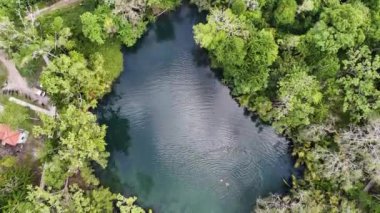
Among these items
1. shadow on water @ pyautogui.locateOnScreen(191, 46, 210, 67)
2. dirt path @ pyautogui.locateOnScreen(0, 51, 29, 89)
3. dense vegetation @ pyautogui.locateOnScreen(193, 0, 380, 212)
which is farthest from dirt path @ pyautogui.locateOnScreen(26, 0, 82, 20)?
dense vegetation @ pyautogui.locateOnScreen(193, 0, 380, 212)

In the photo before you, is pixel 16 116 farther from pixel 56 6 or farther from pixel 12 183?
pixel 56 6

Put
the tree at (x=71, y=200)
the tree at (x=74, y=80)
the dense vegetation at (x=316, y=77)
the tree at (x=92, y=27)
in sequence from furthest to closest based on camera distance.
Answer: the tree at (x=92, y=27)
the tree at (x=74, y=80)
the dense vegetation at (x=316, y=77)
the tree at (x=71, y=200)

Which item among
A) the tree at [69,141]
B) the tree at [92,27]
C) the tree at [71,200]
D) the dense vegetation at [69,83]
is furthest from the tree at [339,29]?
the tree at [71,200]

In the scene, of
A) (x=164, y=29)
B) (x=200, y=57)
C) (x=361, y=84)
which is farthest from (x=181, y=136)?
(x=361, y=84)

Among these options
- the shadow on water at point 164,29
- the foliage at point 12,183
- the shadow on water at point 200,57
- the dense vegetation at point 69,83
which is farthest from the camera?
the shadow on water at point 164,29

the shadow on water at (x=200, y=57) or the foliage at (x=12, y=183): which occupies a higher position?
the shadow on water at (x=200, y=57)

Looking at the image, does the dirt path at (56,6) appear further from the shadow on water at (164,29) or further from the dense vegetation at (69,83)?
the shadow on water at (164,29)

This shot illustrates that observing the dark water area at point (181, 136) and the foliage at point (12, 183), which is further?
the dark water area at point (181, 136)
